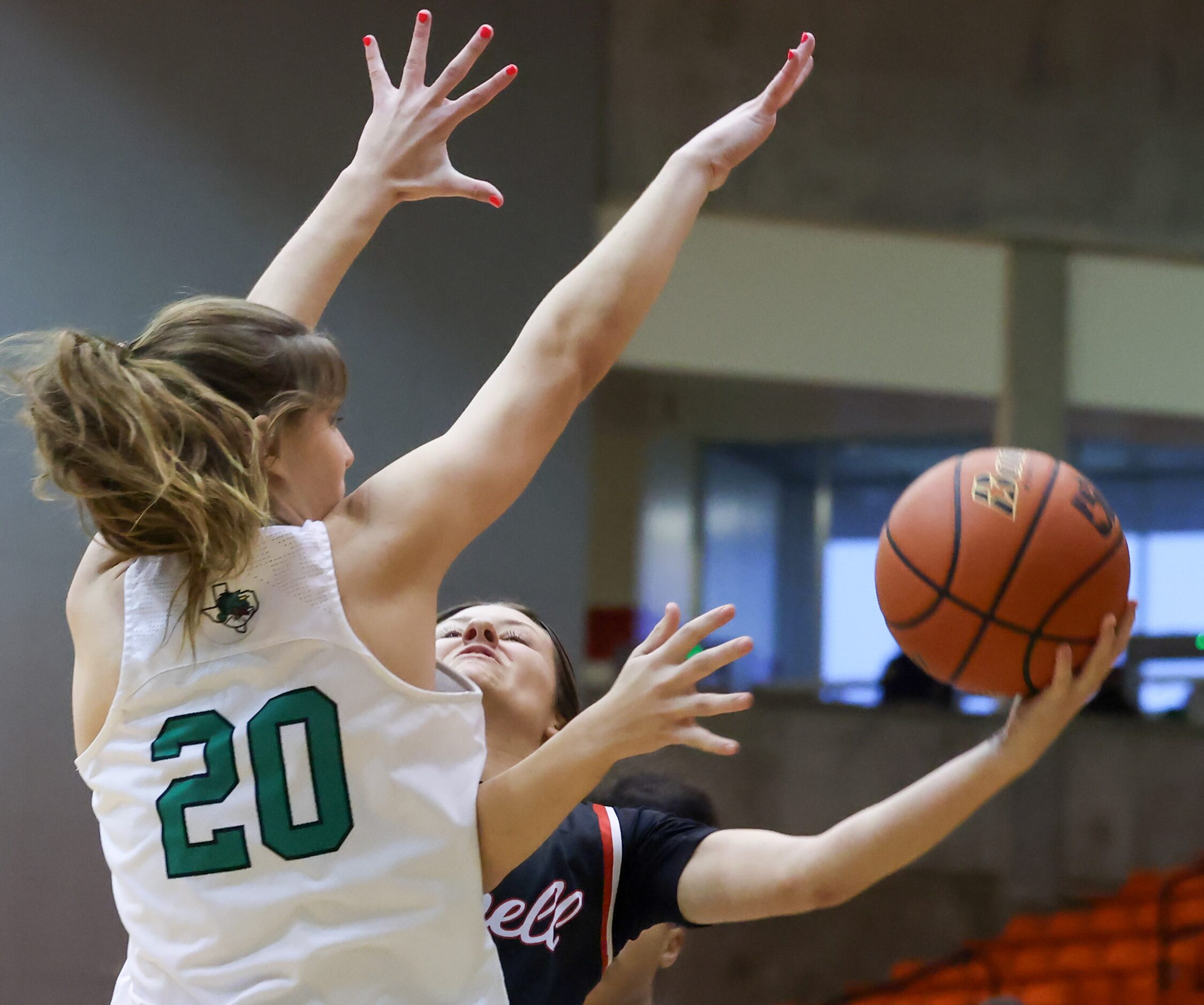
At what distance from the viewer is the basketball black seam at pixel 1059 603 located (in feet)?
5.05

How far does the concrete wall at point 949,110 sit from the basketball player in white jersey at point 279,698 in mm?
4668

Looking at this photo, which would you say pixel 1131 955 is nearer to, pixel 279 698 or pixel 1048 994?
pixel 1048 994

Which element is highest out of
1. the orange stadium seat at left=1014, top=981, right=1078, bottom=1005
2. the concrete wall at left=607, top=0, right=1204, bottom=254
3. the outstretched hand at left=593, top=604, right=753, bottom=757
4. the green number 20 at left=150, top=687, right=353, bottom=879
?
the concrete wall at left=607, top=0, right=1204, bottom=254

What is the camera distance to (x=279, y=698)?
1.31 m

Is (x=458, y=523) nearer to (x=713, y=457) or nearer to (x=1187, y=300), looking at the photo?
(x=713, y=457)

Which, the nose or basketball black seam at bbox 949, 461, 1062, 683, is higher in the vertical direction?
basketball black seam at bbox 949, 461, 1062, 683

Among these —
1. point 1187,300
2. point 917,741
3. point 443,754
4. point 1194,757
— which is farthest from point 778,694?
point 443,754

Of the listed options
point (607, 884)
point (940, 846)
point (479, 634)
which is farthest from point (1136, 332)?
point (607, 884)

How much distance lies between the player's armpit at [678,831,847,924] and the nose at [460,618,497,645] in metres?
0.52

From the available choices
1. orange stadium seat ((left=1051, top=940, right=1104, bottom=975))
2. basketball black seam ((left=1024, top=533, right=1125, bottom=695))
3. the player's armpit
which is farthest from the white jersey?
orange stadium seat ((left=1051, top=940, right=1104, bottom=975))

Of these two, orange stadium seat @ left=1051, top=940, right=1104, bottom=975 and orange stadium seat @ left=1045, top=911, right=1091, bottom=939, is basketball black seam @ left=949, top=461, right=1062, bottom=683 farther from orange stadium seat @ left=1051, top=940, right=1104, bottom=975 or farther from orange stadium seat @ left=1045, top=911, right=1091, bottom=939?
orange stadium seat @ left=1045, top=911, right=1091, bottom=939

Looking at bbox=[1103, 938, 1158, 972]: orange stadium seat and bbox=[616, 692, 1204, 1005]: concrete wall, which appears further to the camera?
bbox=[616, 692, 1204, 1005]: concrete wall

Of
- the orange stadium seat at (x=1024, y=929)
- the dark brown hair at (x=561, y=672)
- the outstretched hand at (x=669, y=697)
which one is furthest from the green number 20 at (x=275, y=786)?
the orange stadium seat at (x=1024, y=929)

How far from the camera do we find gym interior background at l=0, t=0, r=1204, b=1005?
208 inches
